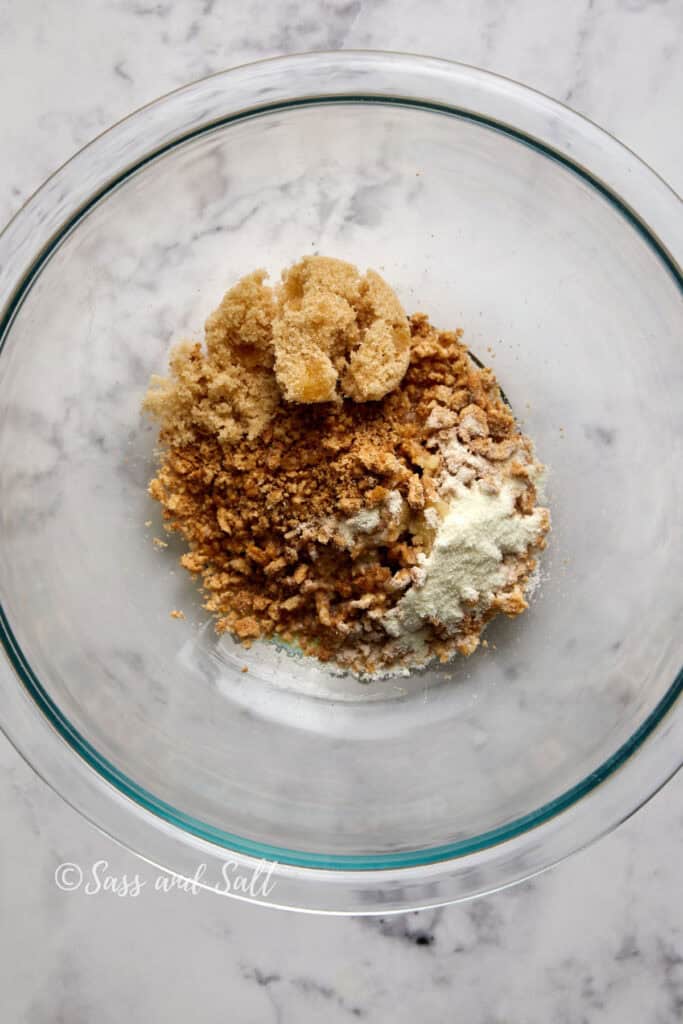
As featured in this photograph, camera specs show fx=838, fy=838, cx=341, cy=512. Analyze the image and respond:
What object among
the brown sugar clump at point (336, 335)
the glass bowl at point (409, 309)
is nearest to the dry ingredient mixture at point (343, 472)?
the brown sugar clump at point (336, 335)

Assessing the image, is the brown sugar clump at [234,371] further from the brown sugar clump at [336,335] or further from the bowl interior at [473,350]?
the bowl interior at [473,350]

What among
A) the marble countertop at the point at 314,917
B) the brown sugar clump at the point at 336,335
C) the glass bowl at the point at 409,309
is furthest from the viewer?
the marble countertop at the point at 314,917

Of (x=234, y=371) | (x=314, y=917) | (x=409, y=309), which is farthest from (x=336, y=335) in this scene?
(x=314, y=917)

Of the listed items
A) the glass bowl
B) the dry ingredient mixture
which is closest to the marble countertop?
the glass bowl

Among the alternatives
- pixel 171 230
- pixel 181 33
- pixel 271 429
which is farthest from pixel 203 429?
pixel 181 33

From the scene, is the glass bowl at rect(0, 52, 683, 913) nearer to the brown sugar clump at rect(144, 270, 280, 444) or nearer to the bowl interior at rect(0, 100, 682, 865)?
the bowl interior at rect(0, 100, 682, 865)

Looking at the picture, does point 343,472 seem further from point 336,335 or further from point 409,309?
point 409,309

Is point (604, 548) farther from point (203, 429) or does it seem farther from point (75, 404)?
point (75, 404)
